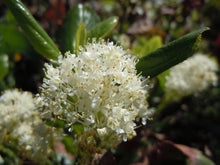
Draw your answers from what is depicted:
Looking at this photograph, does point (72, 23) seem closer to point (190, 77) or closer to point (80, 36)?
point (80, 36)

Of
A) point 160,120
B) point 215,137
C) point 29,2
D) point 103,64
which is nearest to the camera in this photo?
point 103,64

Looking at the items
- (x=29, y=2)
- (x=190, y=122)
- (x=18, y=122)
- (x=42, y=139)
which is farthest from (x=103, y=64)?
(x=29, y=2)

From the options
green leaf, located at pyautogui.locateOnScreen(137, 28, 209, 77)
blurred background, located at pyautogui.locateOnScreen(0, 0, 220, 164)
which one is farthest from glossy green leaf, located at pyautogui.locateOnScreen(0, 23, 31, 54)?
green leaf, located at pyautogui.locateOnScreen(137, 28, 209, 77)

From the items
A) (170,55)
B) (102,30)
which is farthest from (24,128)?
(170,55)

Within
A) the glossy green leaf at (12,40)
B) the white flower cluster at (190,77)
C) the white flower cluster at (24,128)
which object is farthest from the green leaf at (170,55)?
the glossy green leaf at (12,40)

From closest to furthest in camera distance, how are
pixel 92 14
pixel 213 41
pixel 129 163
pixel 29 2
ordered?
pixel 92 14 → pixel 129 163 → pixel 213 41 → pixel 29 2

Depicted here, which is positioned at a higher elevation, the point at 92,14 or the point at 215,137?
the point at 92,14

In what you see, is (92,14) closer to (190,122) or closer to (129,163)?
(129,163)

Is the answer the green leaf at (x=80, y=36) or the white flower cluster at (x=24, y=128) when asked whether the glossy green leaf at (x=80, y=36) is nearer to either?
the green leaf at (x=80, y=36)
